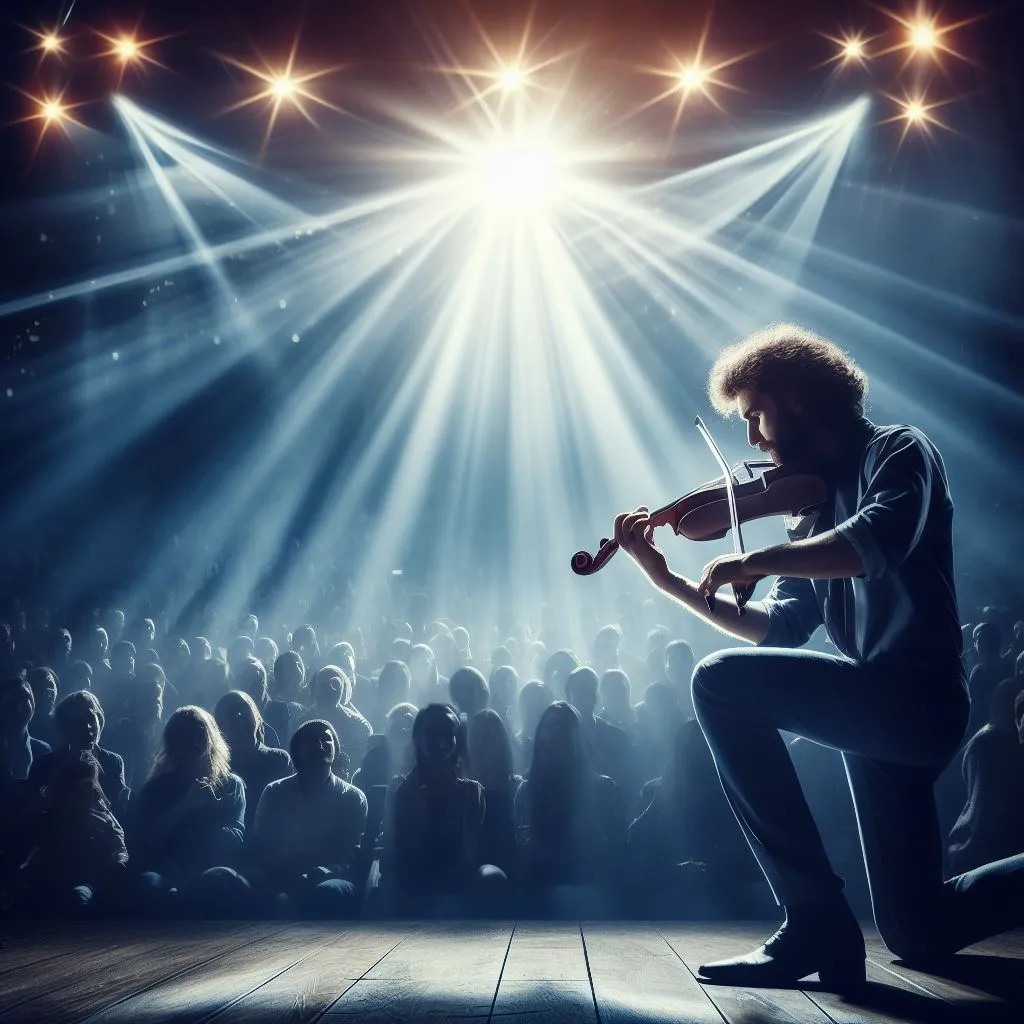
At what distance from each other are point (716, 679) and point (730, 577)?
0.36 m

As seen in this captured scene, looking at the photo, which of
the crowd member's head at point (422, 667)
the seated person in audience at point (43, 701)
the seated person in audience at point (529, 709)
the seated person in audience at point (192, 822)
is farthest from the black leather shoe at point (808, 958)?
the seated person in audience at point (43, 701)

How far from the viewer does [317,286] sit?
11.0 m

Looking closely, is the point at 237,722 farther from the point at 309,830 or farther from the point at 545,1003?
the point at 545,1003

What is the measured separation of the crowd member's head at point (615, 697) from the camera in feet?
18.2

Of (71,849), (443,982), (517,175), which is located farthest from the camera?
(517,175)

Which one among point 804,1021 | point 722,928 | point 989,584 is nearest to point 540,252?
point 989,584

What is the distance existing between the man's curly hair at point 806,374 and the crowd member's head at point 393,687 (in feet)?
15.7

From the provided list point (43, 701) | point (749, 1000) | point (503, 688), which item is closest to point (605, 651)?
point (503, 688)

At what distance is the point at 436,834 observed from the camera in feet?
11.9

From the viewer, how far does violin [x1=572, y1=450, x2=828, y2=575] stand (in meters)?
1.71

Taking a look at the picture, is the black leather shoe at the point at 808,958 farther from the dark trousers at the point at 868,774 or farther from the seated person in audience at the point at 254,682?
the seated person in audience at the point at 254,682

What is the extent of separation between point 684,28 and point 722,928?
6.50 metres

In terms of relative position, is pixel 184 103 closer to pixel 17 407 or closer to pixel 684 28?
pixel 684 28

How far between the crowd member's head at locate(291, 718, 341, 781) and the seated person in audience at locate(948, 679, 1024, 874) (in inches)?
131
